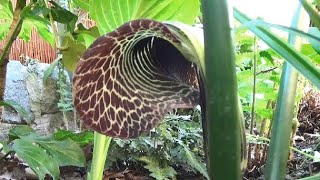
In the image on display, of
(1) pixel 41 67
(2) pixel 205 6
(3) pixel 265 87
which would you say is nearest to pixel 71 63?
(3) pixel 265 87

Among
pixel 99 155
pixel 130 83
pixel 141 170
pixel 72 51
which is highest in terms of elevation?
pixel 72 51

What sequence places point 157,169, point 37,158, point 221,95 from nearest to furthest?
point 221,95 < point 37,158 < point 157,169

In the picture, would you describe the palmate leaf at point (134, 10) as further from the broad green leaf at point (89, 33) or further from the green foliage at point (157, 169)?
the green foliage at point (157, 169)

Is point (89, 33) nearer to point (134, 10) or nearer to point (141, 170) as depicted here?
point (134, 10)

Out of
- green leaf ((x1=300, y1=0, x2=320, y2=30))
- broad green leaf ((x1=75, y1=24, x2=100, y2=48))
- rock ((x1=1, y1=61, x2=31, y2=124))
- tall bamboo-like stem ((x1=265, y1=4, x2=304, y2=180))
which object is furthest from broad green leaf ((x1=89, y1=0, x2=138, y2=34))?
rock ((x1=1, y1=61, x2=31, y2=124))

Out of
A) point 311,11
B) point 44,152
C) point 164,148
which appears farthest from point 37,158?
point 164,148

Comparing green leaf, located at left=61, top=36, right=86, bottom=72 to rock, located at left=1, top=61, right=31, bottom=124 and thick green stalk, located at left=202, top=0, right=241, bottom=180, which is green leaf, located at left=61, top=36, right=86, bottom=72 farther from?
rock, located at left=1, top=61, right=31, bottom=124
